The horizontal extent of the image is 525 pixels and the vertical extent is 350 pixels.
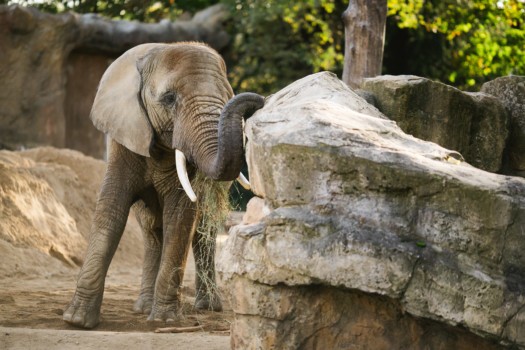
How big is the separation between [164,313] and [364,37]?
4315 mm

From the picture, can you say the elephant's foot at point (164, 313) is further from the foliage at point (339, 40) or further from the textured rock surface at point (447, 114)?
the foliage at point (339, 40)

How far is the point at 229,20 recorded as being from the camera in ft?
66.7

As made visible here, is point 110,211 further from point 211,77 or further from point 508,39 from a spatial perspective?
point 508,39

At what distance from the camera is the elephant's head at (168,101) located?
7434mm

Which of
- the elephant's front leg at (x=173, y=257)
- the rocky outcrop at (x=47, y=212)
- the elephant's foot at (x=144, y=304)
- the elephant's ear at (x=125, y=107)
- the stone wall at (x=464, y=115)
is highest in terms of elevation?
the stone wall at (x=464, y=115)

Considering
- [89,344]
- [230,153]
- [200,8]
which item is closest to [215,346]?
[89,344]

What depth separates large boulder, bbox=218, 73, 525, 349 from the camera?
472cm

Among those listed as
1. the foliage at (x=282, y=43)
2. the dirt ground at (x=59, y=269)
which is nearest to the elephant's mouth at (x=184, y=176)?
the dirt ground at (x=59, y=269)

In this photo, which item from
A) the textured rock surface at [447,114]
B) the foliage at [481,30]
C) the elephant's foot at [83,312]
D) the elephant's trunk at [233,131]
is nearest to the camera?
the elephant's trunk at [233,131]

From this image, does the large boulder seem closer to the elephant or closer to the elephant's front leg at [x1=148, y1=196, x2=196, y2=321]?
the elephant

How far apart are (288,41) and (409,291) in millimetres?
15313

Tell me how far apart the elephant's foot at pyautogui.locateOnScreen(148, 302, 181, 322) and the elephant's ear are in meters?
1.21

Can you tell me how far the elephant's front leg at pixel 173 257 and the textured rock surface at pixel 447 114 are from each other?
1.86 metres

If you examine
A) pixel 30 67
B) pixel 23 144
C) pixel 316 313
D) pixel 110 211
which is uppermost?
pixel 316 313
